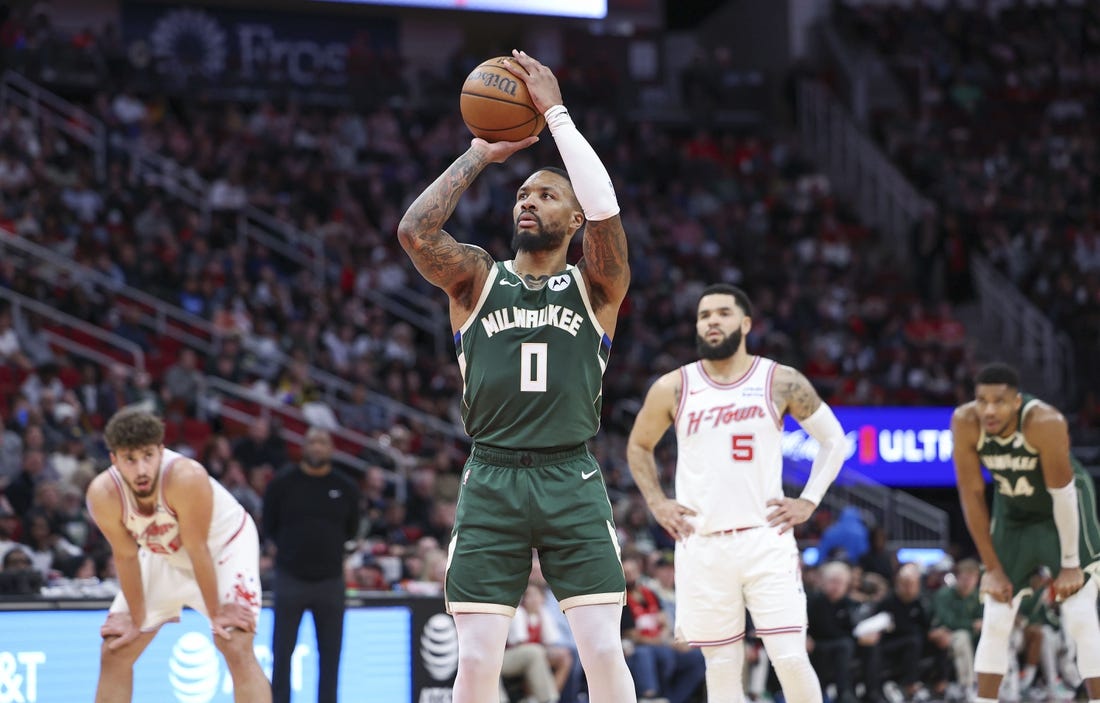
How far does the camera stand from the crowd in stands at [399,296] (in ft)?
42.1

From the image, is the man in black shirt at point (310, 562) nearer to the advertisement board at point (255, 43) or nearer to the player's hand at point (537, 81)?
the player's hand at point (537, 81)

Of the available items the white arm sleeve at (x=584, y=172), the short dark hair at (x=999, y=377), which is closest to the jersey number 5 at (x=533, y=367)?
the white arm sleeve at (x=584, y=172)

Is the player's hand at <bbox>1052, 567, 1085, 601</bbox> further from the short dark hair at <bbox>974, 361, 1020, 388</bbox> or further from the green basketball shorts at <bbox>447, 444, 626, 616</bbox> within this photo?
the green basketball shorts at <bbox>447, 444, 626, 616</bbox>

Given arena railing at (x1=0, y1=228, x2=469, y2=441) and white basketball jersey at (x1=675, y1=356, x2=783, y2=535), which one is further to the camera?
arena railing at (x1=0, y1=228, x2=469, y2=441)

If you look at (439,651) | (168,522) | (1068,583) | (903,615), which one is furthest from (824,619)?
(168,522)

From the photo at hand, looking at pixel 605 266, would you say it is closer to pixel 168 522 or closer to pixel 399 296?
pixel 168 522

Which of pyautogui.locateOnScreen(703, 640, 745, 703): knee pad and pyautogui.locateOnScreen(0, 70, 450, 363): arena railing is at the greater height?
pyautogui.locateOnScreen(0, 70, 450, 363): arena railing

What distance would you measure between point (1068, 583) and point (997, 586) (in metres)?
0.39

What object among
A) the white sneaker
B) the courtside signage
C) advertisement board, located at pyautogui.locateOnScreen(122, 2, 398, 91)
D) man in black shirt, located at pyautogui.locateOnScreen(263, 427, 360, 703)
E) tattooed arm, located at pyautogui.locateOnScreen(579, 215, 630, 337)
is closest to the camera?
tattooed arm, located at pyautogui.locateOnScreen(579, 215, 630, 337)

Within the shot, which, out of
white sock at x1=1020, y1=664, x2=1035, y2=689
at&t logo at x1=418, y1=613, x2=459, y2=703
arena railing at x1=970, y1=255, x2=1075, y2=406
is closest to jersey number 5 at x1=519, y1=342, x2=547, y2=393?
at&t logo at x1=418, y1=613, x2=459, y2=703

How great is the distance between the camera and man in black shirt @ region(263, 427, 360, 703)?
9.67 metres

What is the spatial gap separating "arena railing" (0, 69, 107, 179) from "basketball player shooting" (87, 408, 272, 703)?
1341 cm

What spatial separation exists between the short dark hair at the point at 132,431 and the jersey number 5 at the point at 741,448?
9.07 ft

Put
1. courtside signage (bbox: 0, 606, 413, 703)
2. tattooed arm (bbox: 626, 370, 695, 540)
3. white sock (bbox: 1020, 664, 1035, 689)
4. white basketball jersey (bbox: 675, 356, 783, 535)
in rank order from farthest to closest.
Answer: white sock (bbox: 1020, 664, 1035, 689) < courtside signage (bbox: 0, 606, 413, 703) < tattooed arm (bbox: 626, 370, 695, 540) < white basketball jersey (bbox: 675, 356, 783, 535)
